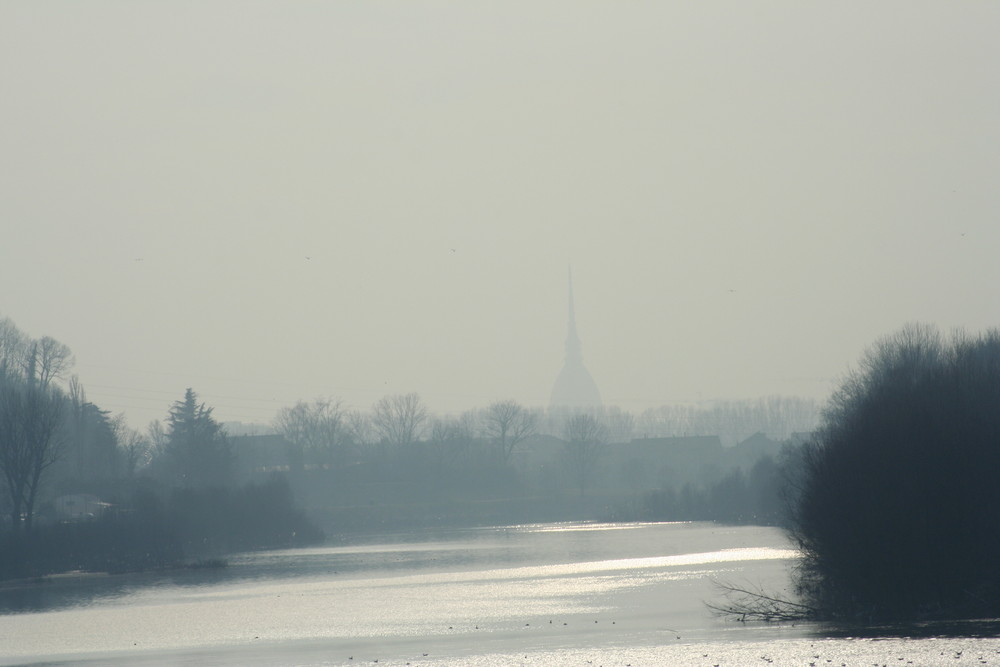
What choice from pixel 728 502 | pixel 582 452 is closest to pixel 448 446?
pixel 582 452

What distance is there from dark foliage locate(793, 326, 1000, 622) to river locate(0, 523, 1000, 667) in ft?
14.2

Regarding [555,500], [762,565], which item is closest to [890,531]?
[762,565]

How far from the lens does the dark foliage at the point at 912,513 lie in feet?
119

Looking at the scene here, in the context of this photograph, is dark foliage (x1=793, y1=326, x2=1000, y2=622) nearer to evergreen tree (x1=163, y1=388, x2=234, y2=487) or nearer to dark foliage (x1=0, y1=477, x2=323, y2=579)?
dark foliage (x1=0, y1=477, x2=323, y2=579)

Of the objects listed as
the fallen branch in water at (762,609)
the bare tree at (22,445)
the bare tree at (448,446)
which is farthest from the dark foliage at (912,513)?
the bare tree at (448,446)

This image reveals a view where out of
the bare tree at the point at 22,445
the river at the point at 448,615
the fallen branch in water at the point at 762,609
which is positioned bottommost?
the river at the point at 448,615

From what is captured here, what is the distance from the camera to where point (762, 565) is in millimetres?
59312

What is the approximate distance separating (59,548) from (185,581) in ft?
46.8

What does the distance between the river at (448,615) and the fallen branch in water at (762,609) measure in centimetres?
69

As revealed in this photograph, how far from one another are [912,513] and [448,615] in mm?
17491

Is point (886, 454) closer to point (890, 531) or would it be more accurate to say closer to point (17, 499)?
point (890, 531)

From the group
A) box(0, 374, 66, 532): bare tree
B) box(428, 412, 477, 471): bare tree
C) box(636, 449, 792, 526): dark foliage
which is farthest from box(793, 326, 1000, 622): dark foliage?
box(428, 412, 477, 471): bare tree

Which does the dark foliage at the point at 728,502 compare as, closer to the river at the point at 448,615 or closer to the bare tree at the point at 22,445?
the river at the point at 448,615

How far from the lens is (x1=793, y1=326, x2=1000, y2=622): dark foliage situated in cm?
3628
